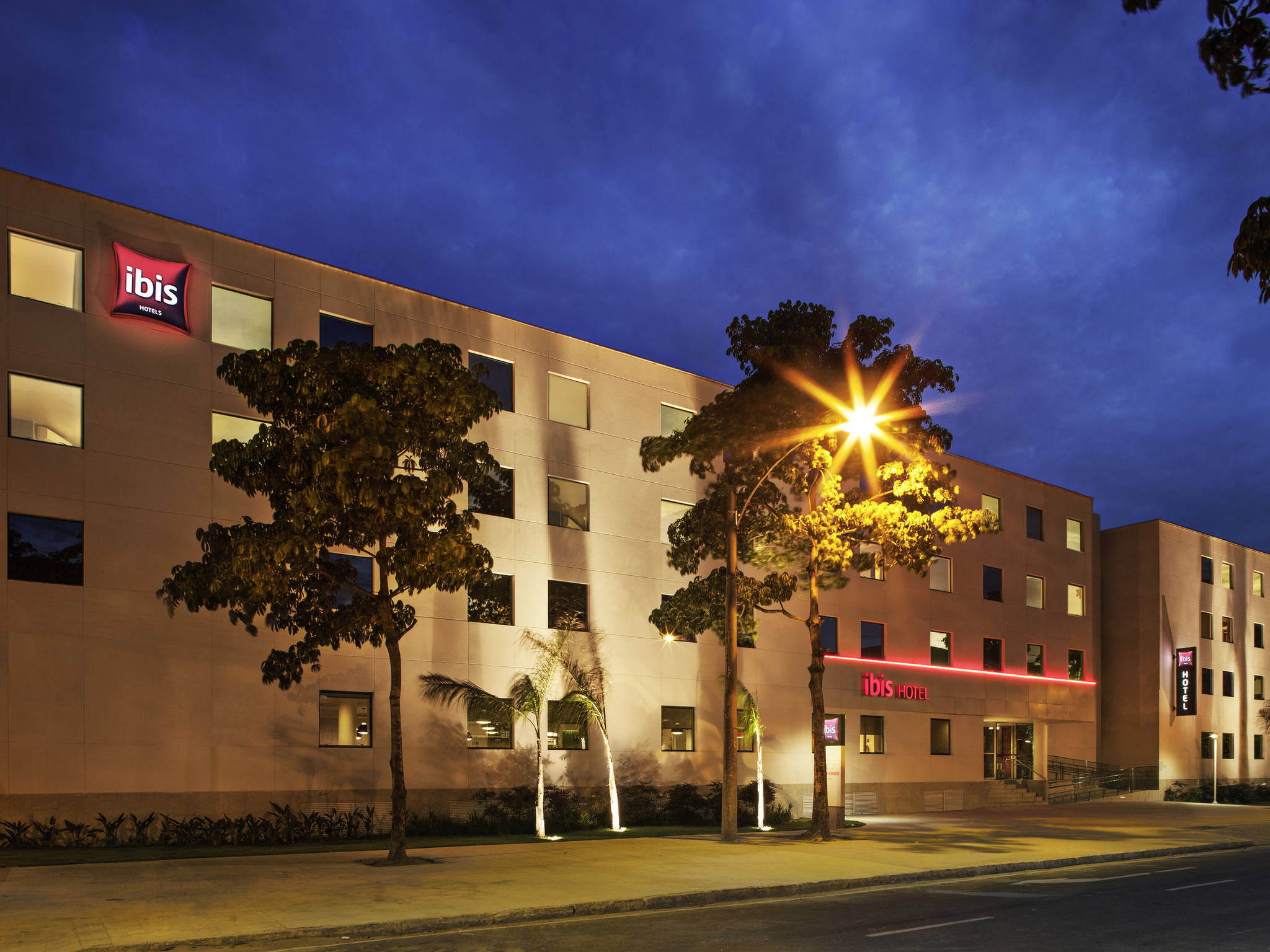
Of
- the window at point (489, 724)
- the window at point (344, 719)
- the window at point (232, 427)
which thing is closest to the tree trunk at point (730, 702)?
the window at point (489, 724)

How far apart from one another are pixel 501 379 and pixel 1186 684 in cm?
3897

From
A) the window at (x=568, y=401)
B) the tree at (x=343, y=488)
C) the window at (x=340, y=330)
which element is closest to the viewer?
the tree at (x=343, y=488)

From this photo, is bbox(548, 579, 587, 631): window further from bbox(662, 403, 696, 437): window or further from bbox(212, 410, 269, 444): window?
bbox(212, 410, 269, 444): window

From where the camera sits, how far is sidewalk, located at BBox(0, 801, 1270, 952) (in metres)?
13.1

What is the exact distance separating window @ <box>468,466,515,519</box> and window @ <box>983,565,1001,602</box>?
2302cm

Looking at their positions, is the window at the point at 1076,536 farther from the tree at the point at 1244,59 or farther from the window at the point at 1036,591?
the tree at the point at 1244,59

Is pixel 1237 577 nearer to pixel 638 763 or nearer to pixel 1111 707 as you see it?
pixel 1111 707

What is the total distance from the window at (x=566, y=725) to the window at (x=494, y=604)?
8.97 ft

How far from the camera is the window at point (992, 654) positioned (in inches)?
1781

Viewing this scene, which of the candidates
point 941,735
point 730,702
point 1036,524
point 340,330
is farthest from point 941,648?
point 340,330

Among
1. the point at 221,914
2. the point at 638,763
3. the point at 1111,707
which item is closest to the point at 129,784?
the point at 221,914

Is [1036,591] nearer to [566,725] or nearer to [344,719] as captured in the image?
[566,725]

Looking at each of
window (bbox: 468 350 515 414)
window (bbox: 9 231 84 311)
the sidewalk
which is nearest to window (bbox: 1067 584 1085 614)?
the sidewalk

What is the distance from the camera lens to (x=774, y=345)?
25.6m
